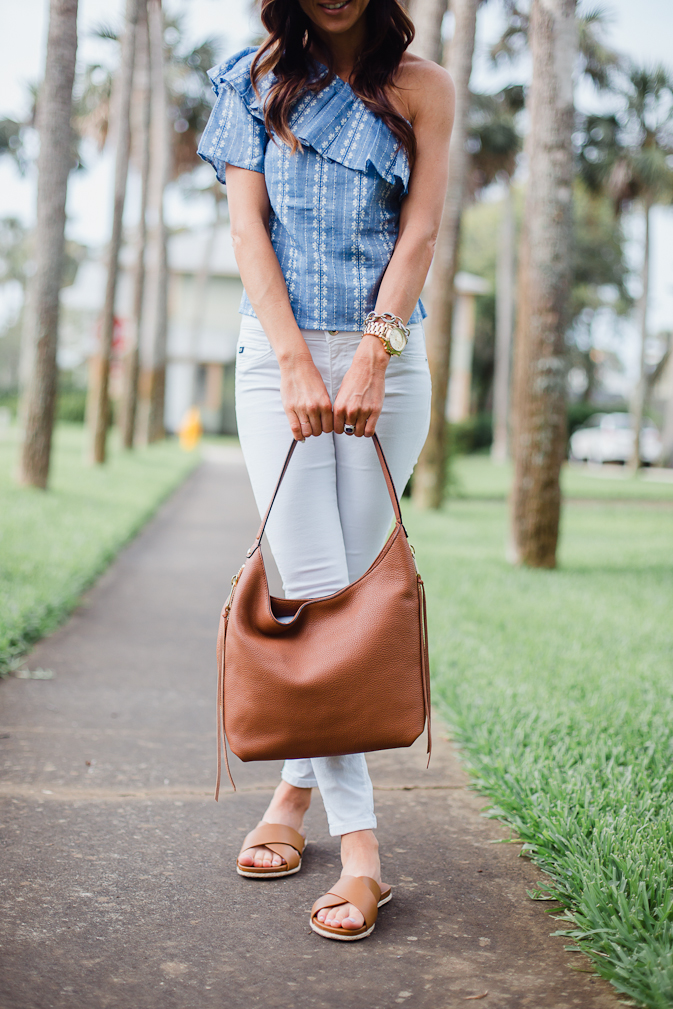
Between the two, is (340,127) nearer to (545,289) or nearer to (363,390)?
(363,390)

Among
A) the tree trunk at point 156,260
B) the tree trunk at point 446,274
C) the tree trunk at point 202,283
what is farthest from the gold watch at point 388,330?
the tree trunk at point 202,283

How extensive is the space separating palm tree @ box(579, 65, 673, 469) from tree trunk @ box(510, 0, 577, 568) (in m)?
17.7

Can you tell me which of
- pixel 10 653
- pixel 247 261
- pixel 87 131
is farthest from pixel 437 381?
pixel 87 131

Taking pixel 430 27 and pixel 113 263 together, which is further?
pixel 113 263

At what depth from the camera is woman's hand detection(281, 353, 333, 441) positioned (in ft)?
6.25

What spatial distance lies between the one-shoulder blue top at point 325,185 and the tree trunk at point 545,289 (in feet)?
16.2

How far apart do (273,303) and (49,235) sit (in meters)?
8.30

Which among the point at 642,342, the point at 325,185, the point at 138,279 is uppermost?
the point at 138,279

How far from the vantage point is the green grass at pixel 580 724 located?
1954 millimetres

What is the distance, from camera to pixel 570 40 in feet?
21.6

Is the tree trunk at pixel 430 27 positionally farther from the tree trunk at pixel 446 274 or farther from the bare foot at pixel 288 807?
the bare foot at pixel 288 807

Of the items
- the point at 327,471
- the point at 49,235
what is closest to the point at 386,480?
the point at 327,471

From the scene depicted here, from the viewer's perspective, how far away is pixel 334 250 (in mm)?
2035

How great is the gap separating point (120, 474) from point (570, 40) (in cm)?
851
